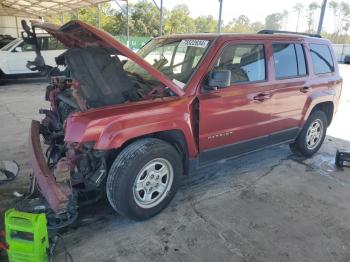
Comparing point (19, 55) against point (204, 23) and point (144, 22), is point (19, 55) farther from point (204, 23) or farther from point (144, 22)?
point (204, 23)

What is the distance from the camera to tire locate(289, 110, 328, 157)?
15.9ft

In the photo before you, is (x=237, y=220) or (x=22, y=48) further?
(x=22, y=48)

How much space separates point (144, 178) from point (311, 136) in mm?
3185

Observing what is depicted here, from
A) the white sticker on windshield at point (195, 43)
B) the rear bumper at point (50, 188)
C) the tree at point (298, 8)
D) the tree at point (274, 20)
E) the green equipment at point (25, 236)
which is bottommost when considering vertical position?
the green equipment at point (25, 236)

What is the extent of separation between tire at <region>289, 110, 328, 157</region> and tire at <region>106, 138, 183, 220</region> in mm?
2482

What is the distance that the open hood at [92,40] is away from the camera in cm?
273

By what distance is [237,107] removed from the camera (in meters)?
3.58

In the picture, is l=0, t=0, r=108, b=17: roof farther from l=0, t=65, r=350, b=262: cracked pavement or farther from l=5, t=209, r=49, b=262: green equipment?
l=5, t=209, r=49, b=262: green equipment

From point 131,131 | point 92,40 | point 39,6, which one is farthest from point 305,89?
point 39,6

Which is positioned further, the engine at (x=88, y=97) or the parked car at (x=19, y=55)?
the parked car at (x=19, y=55)

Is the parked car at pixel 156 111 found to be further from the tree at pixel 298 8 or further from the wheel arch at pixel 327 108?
the tree at pixel 298 8

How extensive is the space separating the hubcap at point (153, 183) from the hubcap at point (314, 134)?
2.75 meters

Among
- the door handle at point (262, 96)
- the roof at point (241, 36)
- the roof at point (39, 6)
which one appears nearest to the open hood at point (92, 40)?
the roof at point (241, 36)

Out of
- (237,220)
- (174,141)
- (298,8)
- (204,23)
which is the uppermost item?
(298,8)
